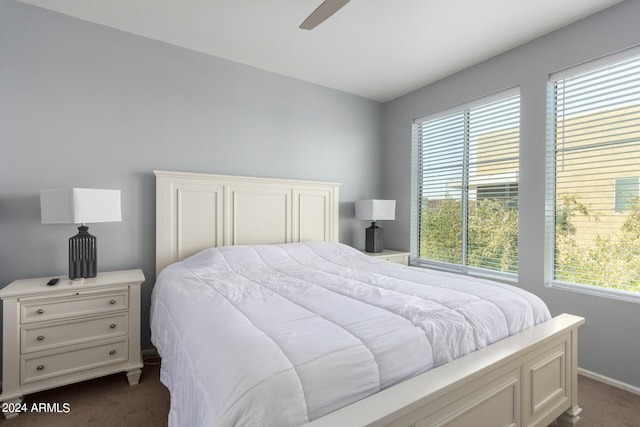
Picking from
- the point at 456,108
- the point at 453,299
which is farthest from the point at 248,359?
the point at 456,108

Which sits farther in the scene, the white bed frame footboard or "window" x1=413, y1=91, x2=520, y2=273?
"window" x1=413, y1=91, x2=520, y2=273

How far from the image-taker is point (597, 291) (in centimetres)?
231

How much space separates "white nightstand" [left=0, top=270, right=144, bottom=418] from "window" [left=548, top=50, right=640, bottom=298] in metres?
3.25

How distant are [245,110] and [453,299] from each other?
2.55m

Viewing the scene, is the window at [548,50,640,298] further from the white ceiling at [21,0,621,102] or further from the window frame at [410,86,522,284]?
the white ceiling at [21,0,621,102]

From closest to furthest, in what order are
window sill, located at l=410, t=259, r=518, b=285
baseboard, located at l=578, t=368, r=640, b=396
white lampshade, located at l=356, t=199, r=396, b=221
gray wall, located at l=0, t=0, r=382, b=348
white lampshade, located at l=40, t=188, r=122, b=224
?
1. white lampshade, located at l=40, t=188, r=122, b=224
2. baseboard, located at l=578, t=368, r=640, b=396
3. gray wall, located at l=0, t=0, r=382, b=348
4. window sill, located at l=410, t=259, r=518, b=285
5. white lampshade, located at l=356, t=199, r=396, b=221

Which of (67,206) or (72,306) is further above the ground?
(67,206)

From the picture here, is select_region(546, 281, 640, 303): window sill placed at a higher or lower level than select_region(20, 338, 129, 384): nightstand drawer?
higher

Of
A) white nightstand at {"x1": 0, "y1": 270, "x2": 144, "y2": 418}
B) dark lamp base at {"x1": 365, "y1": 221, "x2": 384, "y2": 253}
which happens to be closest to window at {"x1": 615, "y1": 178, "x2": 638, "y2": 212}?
dark lamp base at {"x1": 365, "y1": 221, "x2": 384, "y2": 253}

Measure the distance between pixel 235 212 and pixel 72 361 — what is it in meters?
1.55

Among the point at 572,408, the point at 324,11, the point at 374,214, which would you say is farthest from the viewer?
the point at 374,214

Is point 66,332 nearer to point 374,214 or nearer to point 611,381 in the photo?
point 374,214

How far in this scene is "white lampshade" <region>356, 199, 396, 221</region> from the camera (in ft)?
11.5

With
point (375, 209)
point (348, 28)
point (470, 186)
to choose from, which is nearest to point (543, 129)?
point (470, 186)
